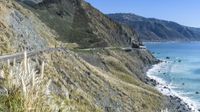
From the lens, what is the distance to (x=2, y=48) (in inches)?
2377

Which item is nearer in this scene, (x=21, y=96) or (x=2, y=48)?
(x=21, y=96)

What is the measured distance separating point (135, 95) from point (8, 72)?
81853 mm

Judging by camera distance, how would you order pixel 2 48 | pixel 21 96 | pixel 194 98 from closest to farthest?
pixel 21 96 < pixel 2 48 < pixel 194 98

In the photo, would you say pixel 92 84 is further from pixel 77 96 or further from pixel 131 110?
pixel 77 96

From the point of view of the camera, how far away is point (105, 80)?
85.4 m

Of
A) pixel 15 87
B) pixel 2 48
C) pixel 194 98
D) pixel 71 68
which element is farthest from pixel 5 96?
pixel 194 98

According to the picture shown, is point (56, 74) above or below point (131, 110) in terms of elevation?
above

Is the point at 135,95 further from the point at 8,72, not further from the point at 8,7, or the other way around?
the point at 8,72

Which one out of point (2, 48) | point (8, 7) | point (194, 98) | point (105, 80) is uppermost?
point (8, 7)

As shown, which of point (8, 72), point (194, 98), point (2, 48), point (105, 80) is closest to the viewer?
point (8, 72)

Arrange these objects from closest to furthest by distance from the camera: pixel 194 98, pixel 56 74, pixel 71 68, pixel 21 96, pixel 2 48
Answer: pixel 21 96 → pixel 2 48 → pixel 56 74 → pixel 71 68 → pixel 194 98

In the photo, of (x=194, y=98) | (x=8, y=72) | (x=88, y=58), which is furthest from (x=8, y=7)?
(x=8, y=72)

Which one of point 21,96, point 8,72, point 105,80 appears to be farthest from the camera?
point 105,80

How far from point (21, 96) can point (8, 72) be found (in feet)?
2.31
